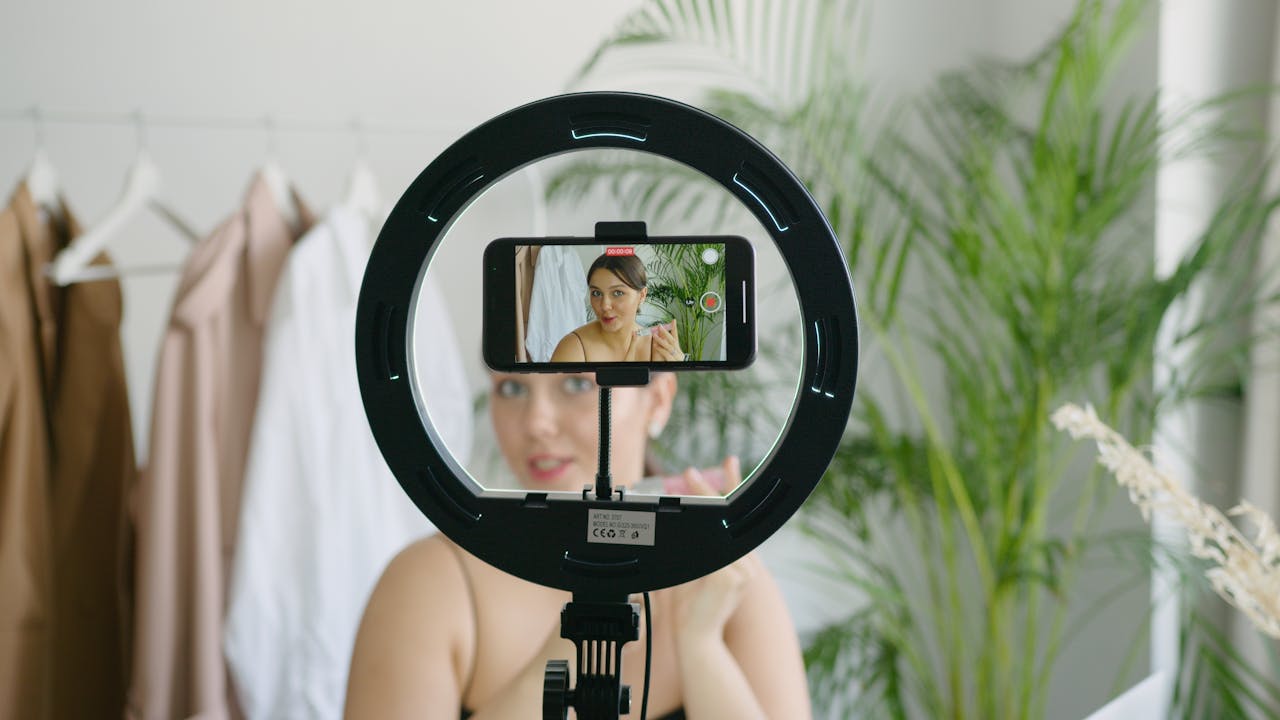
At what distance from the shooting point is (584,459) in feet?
3.15

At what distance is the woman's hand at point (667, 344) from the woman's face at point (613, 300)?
0.01 metres

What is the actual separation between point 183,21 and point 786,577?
146 centimetres

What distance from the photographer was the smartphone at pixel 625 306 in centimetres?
44

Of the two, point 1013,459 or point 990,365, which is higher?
point 990,365

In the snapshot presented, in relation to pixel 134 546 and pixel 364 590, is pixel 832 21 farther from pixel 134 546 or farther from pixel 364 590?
pixel 134 546

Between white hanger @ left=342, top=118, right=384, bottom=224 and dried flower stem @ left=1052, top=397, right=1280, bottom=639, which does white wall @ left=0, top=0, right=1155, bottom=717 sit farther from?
dried flower stem @ left=1052, top=397, right=1280, bottom=639

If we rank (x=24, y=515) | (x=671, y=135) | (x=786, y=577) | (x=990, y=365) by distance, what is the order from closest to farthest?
(x=671, y=135) < (x=24, y=515) < (x=990, y=365) < (x=786, y=577)

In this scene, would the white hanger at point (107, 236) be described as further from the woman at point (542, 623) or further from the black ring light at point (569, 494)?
the black ring light at point (569, 494)

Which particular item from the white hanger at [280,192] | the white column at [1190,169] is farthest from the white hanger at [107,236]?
the white column at [1190,169]

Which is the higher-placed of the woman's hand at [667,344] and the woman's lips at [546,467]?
the woman's hand at [667,344]

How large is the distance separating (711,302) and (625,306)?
0.04 m

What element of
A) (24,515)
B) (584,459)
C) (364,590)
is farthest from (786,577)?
(24,515)

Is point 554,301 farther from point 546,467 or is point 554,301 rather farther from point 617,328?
point 546,467

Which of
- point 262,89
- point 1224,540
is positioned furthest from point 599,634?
point 262,89
